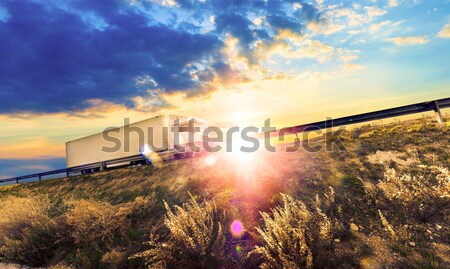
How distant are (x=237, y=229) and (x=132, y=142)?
17.2 meters

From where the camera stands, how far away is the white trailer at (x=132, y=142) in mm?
18375

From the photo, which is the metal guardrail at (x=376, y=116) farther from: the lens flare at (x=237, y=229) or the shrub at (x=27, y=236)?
the shrub at (x=27, y=236)

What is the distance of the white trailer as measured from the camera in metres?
18.4

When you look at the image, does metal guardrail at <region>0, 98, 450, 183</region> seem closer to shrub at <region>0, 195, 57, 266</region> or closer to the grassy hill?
the grassy hill

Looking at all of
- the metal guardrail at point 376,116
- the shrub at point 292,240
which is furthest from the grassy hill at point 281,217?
the metal guardrail at point 376,116

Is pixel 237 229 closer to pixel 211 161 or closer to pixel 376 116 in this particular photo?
pixel 211 161

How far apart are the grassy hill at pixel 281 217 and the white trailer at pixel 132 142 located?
6.87m

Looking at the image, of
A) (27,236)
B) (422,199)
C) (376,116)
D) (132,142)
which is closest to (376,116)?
(376,116)

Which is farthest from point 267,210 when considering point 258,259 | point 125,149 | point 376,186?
point 125,149

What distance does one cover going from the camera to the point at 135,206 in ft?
27.1

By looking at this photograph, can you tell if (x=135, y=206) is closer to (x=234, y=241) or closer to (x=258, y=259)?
(x=234, y=241)

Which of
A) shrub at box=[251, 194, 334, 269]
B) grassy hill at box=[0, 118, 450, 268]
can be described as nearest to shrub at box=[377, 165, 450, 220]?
grassy hill at box=[0, 118, 450, 268]

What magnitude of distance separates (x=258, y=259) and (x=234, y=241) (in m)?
0.88

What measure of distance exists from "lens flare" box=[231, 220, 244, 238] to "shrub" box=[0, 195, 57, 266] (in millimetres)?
5738
